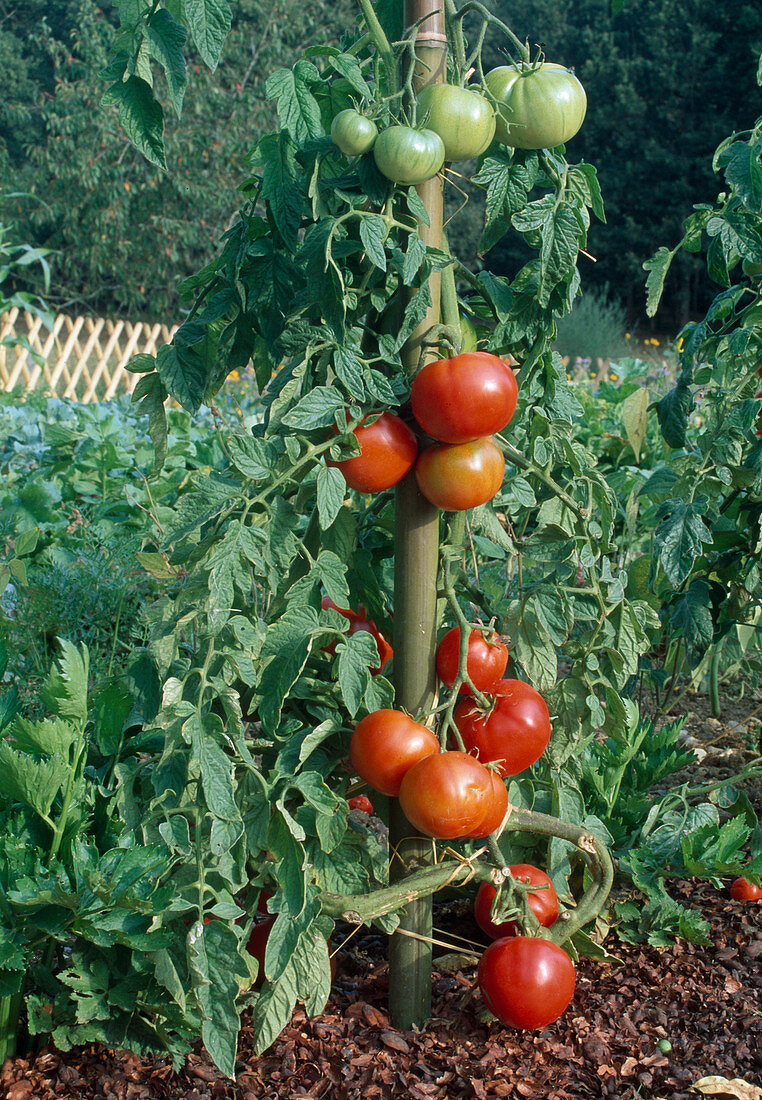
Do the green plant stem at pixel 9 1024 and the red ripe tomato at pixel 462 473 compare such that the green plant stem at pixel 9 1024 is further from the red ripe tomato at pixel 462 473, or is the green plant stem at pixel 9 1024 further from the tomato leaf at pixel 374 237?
the tomato leaf at pixel 374 237

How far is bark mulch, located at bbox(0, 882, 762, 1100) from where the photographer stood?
39.4 inches

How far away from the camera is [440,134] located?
87 cm

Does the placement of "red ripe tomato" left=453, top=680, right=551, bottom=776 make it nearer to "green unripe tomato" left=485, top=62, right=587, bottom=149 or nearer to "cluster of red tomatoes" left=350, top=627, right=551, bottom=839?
"cluster of red tomatoes" left=350, top=627, right=551, bottom=839

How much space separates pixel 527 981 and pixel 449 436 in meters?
0.59

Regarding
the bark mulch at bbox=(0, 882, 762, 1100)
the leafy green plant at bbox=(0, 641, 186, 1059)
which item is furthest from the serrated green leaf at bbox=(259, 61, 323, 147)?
the bark mulch at bbox=(0, 882, 762, 1100)

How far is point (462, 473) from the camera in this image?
919mm

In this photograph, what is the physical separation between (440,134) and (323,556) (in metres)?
0.41

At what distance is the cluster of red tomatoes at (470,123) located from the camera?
82 cm

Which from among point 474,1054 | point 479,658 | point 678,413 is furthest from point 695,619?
point 474,1054

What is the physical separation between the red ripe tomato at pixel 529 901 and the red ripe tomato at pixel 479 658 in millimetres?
250

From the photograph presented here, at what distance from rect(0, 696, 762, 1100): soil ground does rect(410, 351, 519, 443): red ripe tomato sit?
70 centimetres

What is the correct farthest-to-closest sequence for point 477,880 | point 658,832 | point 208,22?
point 658,832 → point 477,880 → point 208,22

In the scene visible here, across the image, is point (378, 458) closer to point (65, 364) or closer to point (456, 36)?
point (456, 36)

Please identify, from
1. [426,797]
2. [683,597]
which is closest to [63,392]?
[683,597]
